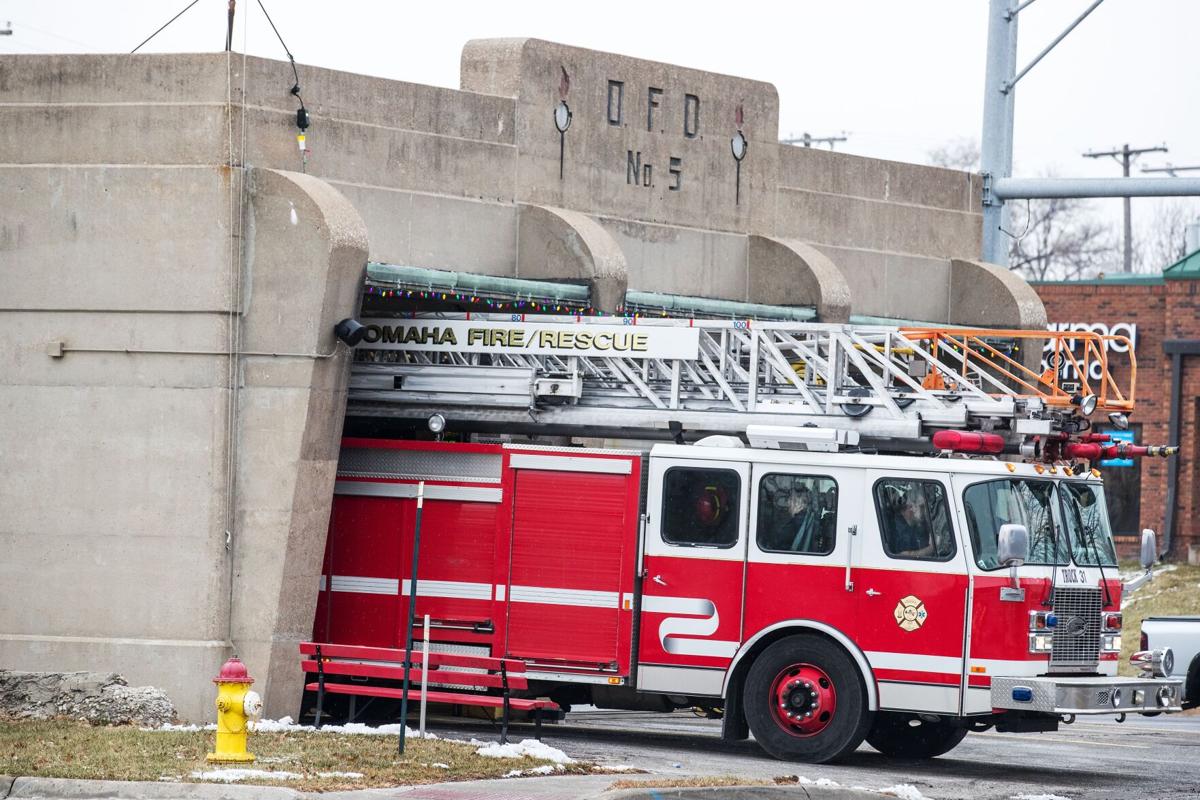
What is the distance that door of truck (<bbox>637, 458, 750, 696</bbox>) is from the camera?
14.7 metres

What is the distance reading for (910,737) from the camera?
15.8 metres

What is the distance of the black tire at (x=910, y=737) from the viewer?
15.6 metres

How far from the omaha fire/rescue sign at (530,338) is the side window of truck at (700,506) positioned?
1.39 metres

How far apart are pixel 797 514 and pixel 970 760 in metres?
2.72

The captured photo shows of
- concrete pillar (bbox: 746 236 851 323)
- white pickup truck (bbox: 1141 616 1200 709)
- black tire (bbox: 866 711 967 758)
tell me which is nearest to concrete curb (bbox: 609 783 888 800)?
black tire (bbox: 866 711 967 758)

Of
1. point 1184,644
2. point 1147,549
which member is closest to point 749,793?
point 1147,549

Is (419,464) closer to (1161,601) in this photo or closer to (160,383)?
(160,383)

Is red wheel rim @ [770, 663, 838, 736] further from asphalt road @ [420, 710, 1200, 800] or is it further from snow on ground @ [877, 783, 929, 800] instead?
snow on ground @ [877, 783, 929, 800]

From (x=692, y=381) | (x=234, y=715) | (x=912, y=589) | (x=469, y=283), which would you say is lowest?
(x=234, y=715)

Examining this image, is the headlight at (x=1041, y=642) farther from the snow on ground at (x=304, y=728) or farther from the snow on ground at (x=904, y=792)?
the snow on ground at (x=304, y=728)

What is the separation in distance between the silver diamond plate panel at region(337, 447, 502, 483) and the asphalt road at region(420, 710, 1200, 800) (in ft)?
6.93

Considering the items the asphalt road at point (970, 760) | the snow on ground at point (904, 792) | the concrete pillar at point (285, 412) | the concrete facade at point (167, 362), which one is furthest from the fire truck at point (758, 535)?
the snow on ground at point (904, 792)

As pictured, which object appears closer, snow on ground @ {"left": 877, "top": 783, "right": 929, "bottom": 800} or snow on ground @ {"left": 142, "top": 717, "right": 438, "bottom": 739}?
snow on ground @ {"left": 877, "top": 783, "right": 929, "bottom": 800}

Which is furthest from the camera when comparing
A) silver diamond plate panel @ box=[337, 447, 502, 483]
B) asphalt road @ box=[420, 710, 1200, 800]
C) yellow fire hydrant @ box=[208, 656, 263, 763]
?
silver diamond plate panel @ box=[337, 447, 502, 483]
